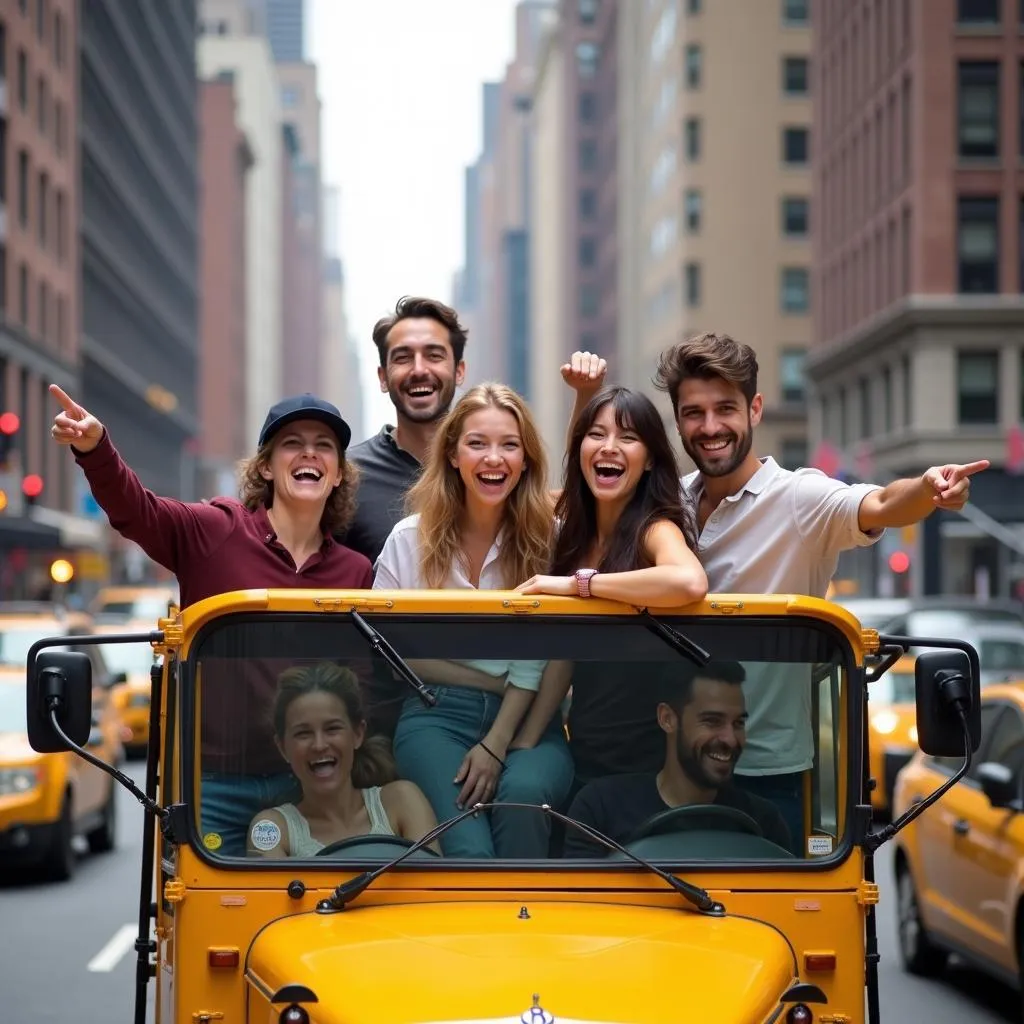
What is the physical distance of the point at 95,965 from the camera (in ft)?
36.1

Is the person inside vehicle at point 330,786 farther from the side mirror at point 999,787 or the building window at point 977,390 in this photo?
the building window at point 977,390

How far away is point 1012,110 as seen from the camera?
54.8 metres

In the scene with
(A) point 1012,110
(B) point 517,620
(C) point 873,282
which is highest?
(A) point 1012,110

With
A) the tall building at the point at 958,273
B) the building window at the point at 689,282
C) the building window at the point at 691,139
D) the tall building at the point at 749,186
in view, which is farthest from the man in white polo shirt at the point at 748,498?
the building window at the point at 691,139

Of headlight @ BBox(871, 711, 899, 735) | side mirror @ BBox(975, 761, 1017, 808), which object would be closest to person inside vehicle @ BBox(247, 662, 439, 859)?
side mirror @ BBox(975, 761, 1017, 808)

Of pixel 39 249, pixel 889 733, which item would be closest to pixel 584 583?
pixel 889 733

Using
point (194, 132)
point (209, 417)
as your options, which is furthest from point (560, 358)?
point (194, 132)

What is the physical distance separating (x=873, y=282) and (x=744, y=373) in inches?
2198

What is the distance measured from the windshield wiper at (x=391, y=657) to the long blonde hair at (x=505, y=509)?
0.64 metres

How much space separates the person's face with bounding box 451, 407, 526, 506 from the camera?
528cm

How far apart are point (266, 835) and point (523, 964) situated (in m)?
0.86

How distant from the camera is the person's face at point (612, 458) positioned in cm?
509

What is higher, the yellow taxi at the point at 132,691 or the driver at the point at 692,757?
the driver at the point at 692,757

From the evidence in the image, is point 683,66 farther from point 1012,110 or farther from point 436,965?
point 436,965
